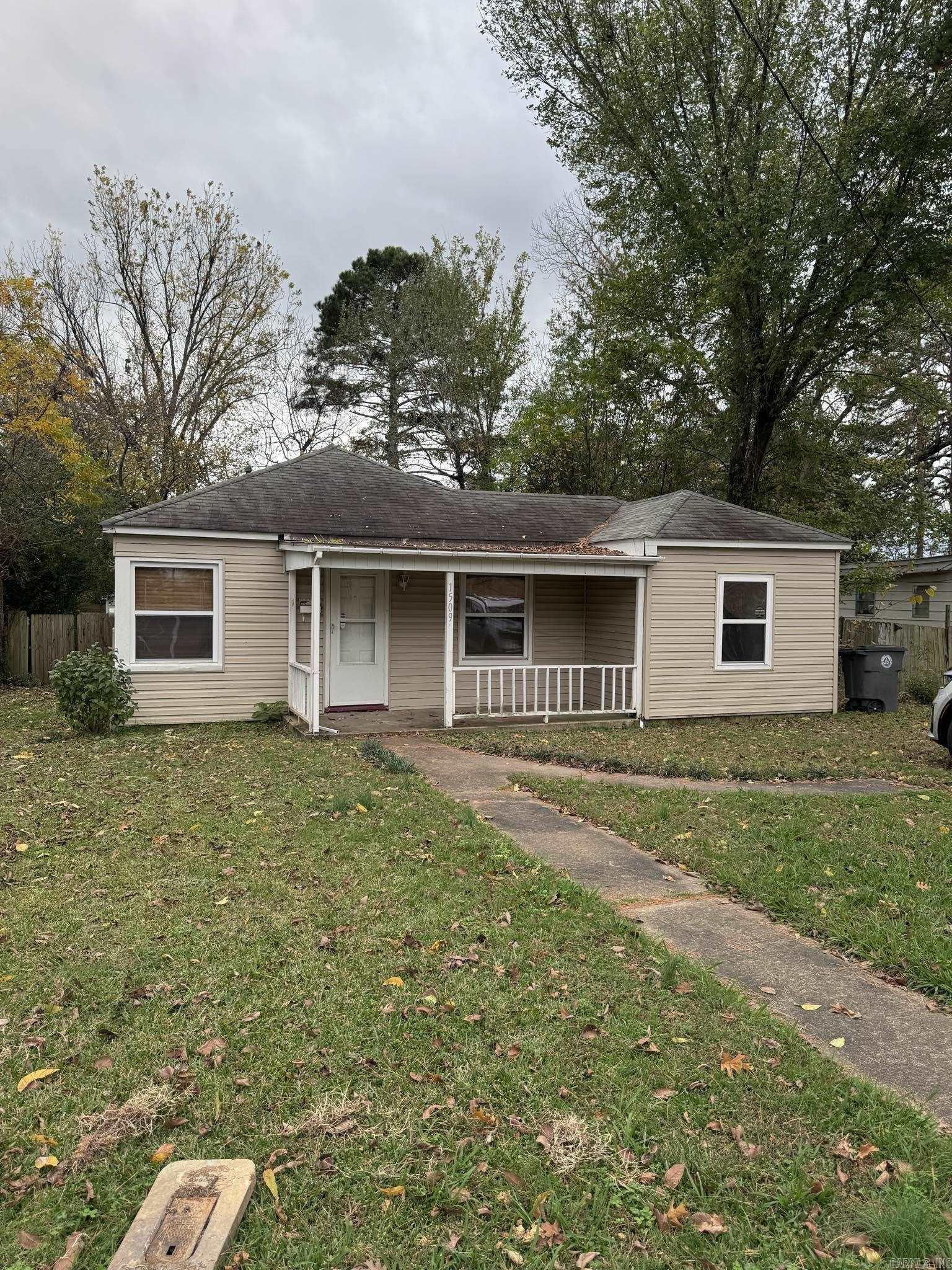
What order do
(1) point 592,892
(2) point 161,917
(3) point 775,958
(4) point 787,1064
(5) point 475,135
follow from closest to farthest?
(4) point 787,1064 < (3) point 775,958 < (2) point 161,917 < (1) point 592,892 < (5) point 475,135

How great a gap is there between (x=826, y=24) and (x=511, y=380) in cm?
1300

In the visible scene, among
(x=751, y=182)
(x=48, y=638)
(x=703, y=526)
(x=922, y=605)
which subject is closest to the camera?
(x=703, y=526)

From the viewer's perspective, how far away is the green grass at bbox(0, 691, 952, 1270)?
221cm

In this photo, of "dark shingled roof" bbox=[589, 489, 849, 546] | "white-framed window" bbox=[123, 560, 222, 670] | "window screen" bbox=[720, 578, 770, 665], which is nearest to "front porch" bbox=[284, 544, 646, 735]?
"dark shingled roof" bbox=[589, 489, 849, 546]

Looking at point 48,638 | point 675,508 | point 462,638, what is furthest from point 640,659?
point 48,638

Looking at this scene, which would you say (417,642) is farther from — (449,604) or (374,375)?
(374,375)

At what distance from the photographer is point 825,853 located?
542cm

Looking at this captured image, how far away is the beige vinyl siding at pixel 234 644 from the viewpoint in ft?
34.2

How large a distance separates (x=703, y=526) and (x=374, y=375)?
17.3 m

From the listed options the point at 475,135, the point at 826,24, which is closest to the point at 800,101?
the point at 826,24

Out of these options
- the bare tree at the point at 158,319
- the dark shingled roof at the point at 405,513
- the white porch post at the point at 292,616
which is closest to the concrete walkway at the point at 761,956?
the white porch post at the point at 292,616

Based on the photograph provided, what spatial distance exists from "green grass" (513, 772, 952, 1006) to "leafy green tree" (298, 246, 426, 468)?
20.4 meters

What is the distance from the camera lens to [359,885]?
4715 mm

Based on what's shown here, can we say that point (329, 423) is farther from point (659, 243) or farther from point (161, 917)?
point (161, 917)
